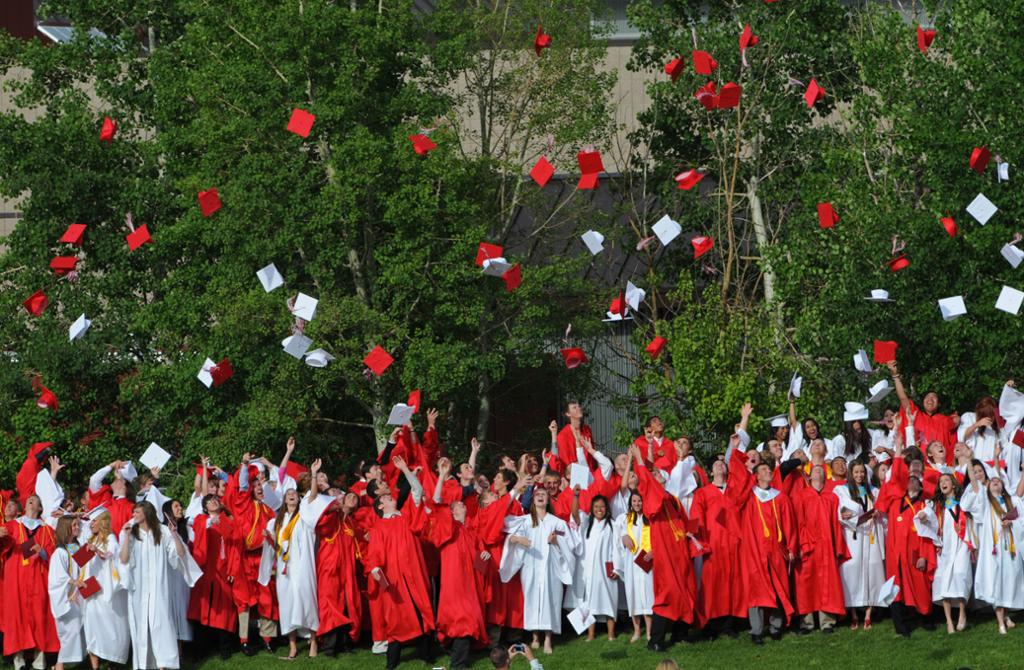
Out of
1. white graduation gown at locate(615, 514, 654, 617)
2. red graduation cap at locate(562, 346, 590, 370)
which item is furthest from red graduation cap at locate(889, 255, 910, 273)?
white graduation gown at locate(615, 514, 654, 617)

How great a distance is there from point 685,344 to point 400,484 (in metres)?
5.95

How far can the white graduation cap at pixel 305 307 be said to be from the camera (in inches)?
880

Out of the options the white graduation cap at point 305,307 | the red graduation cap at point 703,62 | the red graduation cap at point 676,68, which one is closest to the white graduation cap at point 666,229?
the red graduation cap at point 703,62

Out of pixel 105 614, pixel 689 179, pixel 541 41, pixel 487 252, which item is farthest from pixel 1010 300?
pixel 105 614

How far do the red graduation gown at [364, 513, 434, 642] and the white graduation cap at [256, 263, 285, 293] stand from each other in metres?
6.34

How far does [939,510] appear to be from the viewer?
16.5m

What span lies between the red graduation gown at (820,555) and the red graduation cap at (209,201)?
9.87 metres

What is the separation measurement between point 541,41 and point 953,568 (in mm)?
10620

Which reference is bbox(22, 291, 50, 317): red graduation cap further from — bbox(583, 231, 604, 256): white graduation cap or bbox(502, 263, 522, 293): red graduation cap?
bbox(583, 231, 604, 256): white graduation cap

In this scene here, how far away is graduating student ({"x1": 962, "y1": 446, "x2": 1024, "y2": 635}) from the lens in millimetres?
16078

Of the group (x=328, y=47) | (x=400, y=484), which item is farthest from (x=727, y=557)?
(x=328, y=47)

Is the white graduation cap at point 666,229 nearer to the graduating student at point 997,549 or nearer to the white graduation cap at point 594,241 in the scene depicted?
the white graduation cap at point 594,241

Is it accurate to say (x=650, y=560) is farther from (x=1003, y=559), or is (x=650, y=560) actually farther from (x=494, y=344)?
(x=494, y=344)

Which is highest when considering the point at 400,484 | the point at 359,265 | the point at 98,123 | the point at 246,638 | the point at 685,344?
the point at 98,123
